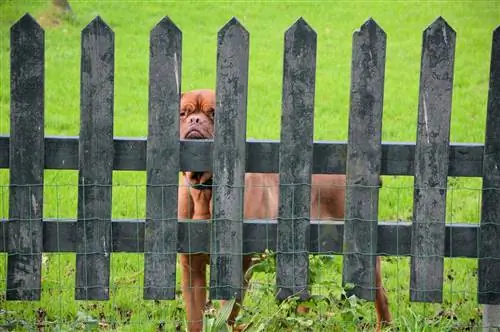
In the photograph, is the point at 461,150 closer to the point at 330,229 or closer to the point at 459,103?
the point at 330,229

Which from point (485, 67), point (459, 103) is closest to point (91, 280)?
point (459, 103)

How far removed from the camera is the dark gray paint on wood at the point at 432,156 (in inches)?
202

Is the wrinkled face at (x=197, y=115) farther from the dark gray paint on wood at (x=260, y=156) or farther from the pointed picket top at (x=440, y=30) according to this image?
the pointed picket top at (x=440, y=30)

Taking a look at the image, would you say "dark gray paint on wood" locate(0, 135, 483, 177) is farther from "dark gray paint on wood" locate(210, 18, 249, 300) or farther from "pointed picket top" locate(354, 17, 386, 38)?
"pointed picket top" locate(354, 17, 386, 38)

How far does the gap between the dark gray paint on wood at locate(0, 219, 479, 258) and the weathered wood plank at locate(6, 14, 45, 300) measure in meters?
0.09

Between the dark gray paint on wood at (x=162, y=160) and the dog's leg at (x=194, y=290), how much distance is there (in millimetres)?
547

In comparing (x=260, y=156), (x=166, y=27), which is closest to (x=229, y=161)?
(x=260, y=156)

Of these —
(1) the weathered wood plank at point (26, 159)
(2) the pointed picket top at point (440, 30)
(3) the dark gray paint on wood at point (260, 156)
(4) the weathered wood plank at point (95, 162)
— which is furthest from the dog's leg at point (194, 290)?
(2) the pointed picket top at point (440, 30)

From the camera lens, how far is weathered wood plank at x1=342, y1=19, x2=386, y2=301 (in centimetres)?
510

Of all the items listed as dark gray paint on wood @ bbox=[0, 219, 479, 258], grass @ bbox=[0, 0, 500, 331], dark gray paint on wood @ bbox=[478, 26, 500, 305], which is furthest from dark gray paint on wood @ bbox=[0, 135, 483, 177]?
dark gray paint on wood @ bbox=[0, 219, 479, 258]

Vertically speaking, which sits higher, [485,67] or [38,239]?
[485,67]

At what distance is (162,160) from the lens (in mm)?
5195

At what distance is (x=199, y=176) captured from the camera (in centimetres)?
571

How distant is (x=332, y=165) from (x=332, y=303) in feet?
2.79
